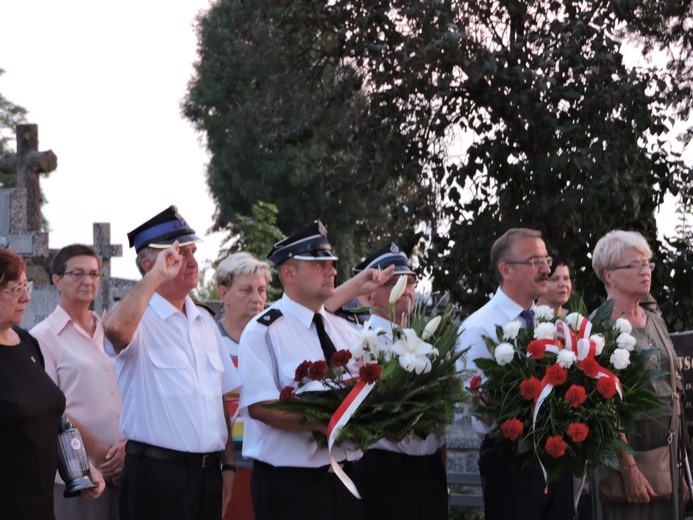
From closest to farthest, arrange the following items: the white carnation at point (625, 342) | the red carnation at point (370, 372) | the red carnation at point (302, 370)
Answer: the red carnation at point (370, 372) < the red carnation at point (302, 370) < the white carnation at point (625, 342)

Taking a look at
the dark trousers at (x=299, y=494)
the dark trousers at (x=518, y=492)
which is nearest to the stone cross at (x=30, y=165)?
the dark trousers at (x=299, y=494)

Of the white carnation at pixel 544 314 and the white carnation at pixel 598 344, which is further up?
the white carnation at pixel 544 314

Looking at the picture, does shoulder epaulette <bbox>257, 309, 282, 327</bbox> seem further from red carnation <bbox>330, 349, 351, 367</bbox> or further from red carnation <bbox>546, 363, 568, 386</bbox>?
red carnation <bbox>546, 363, 568, 386</bbox>

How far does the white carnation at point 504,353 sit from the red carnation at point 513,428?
0.30 metres

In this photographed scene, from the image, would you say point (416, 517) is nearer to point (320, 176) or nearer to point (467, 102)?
point (467, 102)

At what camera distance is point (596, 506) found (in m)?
6.32

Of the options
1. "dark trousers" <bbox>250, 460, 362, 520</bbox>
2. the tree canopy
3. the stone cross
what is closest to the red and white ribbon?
"dark trousers" <bbox>250, 460, 362, 520</bbox>

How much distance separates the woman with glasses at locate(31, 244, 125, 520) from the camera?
586 cm

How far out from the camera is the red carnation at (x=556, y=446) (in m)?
5.21

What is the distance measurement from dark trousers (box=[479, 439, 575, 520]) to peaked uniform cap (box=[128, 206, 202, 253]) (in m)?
1.82

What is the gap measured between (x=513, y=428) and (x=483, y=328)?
0.75 meters

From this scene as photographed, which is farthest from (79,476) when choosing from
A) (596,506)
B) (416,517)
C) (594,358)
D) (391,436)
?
(596,506)

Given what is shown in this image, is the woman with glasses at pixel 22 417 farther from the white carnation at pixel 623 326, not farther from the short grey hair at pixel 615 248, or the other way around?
the short grey hair at pixel 615 248

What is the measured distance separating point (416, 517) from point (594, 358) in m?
1.23
